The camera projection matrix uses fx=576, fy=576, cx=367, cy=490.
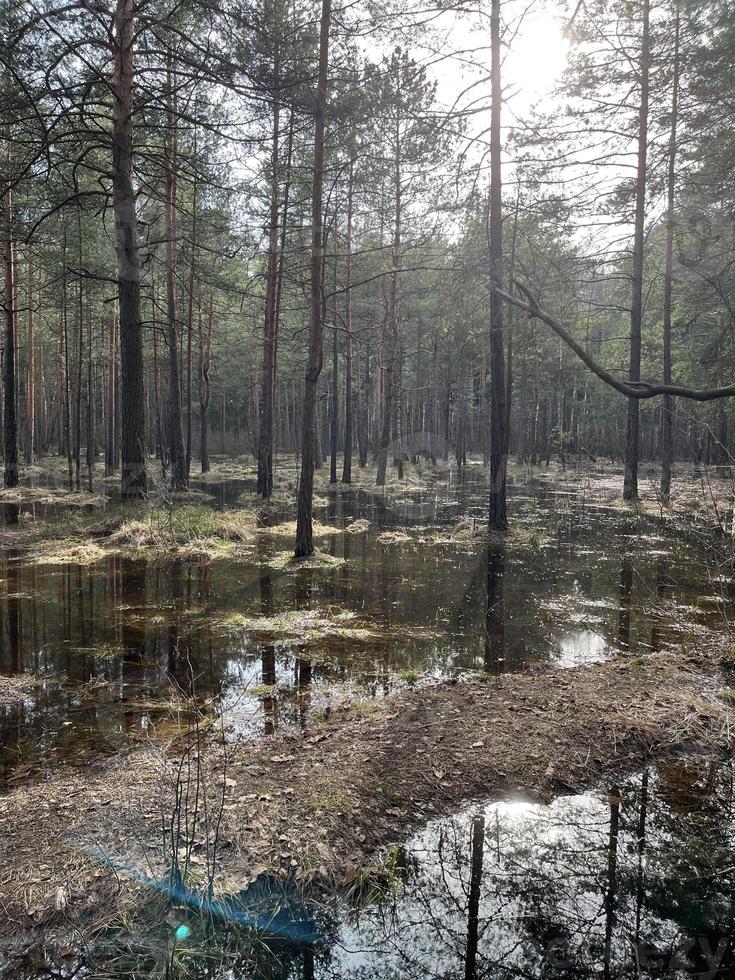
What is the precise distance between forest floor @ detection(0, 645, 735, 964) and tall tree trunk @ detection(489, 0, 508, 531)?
8340 mm

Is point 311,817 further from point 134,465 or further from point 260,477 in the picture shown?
point 260,477

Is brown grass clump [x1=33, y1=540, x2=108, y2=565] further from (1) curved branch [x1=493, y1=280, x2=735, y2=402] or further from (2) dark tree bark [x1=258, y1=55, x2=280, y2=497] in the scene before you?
(1) curved branch [x1=493, y1=280, x2=735, y2=402]

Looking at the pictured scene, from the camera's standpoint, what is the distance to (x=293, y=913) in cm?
299

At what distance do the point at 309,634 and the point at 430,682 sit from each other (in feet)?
6.25

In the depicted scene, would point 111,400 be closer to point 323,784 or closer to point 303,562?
point 303,562

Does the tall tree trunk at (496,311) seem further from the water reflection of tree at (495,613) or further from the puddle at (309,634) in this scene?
the water reflection of tree at (495,613)

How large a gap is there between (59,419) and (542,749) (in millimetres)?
50263

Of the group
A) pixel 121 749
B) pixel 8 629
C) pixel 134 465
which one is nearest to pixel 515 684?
pixel 121 749

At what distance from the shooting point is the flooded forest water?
112 inches

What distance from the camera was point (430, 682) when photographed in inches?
231

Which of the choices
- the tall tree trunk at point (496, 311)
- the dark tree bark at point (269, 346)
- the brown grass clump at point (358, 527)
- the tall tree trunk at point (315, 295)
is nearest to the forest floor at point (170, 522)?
the brown grass clump at point (358, 527)

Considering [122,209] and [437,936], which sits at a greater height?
[122,209]

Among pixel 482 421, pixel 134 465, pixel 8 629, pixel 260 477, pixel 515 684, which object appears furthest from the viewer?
pixel 482 421

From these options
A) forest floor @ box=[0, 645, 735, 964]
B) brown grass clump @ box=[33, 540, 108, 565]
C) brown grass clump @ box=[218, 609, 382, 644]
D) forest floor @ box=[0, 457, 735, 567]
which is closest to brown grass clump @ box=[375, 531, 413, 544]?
forest floor @ box=[0, 457, 735, 567]
